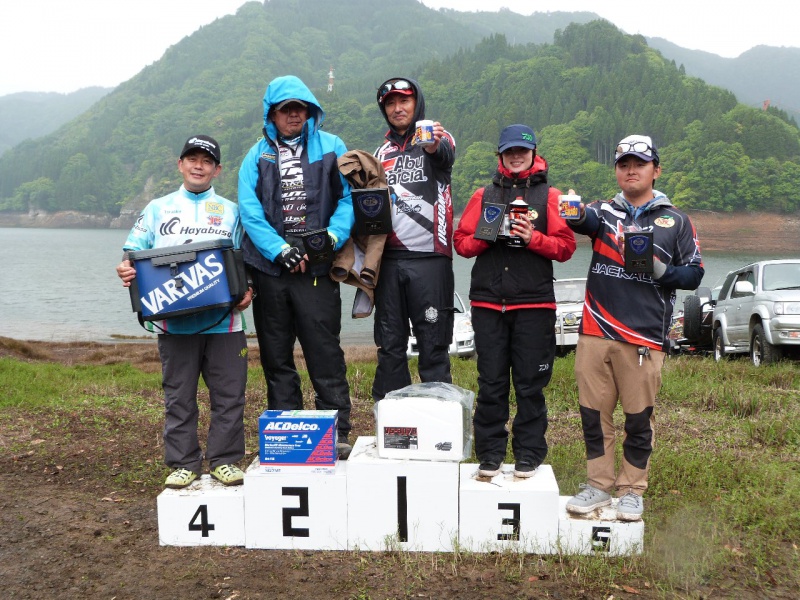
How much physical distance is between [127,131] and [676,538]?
682 feet

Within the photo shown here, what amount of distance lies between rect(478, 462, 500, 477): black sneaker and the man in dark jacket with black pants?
69cm

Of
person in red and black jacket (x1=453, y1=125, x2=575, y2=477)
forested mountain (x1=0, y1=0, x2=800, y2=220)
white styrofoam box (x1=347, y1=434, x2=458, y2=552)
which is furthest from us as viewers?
forested mountain (x1=0, y1=0, x2=800, y2=220)

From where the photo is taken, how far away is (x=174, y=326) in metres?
4.54

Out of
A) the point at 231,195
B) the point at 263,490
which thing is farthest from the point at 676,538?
the point at 231,195

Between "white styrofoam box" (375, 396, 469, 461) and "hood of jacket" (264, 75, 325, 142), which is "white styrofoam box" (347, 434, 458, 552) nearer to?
"white styrofoam box" (375, 396, 469, 461)

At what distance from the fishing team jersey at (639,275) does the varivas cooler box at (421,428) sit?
0.96 m

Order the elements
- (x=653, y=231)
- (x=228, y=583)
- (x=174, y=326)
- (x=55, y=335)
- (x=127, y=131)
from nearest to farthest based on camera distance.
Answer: (x=228, y=583)
(x=653, y=231)
(x=174, y=326)
(x=55, y=335)
(x=127, y=131)

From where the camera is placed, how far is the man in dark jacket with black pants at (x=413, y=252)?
15.5ft

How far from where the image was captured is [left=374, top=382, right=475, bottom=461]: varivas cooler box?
13.6 feet

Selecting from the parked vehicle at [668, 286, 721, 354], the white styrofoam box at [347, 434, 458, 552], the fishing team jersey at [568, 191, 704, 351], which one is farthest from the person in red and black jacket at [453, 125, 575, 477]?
the parked vehicle at [668, 286, 721, 354]

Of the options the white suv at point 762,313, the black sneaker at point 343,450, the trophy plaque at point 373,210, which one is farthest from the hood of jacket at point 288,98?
the white suv at point 762,313

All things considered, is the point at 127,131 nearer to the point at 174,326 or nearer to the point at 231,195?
the point at 231,195

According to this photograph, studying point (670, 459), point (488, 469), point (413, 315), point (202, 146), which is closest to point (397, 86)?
point (202, 146)

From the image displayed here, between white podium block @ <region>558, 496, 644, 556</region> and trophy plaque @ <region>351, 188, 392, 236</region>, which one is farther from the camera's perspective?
trophy plaque @ <region>351, 188, 392, 236</region>
